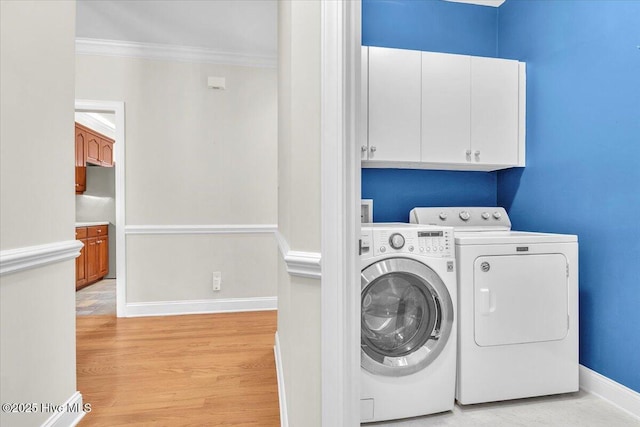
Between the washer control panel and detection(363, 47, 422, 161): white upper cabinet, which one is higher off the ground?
detection(363, 47, 422, 161): white upper cabinet

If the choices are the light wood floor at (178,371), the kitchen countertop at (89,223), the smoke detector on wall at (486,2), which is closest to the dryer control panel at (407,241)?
the light wood floor at (178,371)

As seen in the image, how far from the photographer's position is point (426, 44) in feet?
8.45

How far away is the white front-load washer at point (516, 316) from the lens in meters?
1.84

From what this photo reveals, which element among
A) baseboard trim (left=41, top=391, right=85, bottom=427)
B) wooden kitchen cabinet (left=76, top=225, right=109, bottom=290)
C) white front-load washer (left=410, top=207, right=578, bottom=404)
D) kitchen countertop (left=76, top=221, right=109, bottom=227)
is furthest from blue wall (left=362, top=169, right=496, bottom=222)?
kitchen countertop (left=76, top=221, right=109, bottom=227)

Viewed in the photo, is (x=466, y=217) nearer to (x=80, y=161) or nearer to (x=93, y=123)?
(x=80, y=161)

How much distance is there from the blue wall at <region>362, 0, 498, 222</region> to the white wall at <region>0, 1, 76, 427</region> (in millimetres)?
1781

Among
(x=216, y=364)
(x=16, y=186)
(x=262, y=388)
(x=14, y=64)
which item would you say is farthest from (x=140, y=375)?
(x=14, y=64)

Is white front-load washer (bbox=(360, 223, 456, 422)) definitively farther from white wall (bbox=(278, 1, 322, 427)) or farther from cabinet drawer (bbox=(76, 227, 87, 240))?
cabinet drawer (bbox=(76, 227, 87, 240))

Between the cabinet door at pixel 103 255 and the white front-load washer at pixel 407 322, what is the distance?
469 cm

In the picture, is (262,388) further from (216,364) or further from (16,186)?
(16,186)

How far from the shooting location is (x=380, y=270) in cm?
170

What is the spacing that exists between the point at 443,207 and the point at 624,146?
3.49 feet

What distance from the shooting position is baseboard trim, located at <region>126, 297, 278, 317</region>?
3.29 m

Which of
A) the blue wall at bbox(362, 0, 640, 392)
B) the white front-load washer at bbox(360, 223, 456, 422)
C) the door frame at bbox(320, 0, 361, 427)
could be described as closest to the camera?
the door frame at bbox(320, 0, 361, 427)
